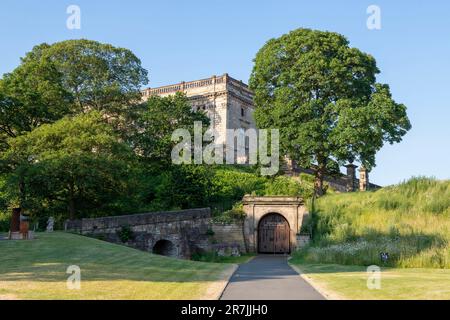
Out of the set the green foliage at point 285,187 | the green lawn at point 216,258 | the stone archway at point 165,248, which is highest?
the green foliage at point 285,187

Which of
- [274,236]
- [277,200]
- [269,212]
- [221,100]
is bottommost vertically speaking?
[274,236]

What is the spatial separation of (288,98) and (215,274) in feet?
78.8

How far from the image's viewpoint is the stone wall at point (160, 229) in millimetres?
30516

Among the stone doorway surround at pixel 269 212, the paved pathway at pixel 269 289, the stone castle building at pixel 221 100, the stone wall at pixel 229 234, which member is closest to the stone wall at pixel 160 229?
the stone wall at pixel 229 234

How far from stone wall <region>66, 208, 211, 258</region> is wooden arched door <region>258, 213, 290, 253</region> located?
4.21 meters

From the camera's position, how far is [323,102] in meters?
38.8

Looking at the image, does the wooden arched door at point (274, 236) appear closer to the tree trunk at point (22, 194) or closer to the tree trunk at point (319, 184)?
the tree trunk at point (319, 184)

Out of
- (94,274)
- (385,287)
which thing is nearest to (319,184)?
(385,287)

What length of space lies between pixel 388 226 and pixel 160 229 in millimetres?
15152

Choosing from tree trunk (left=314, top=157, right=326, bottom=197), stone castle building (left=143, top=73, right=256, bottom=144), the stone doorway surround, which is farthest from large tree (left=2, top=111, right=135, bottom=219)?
stone castle building (left=143, top=73, right=256, bottom=144)

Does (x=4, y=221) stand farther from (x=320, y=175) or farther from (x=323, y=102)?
(x=323, y=102)

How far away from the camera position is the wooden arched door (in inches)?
1471

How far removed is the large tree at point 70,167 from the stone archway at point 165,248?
4.49 metres

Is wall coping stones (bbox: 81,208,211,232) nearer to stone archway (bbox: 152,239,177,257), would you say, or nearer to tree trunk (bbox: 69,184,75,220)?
stone archway (bbox: 152,239,177,257)
